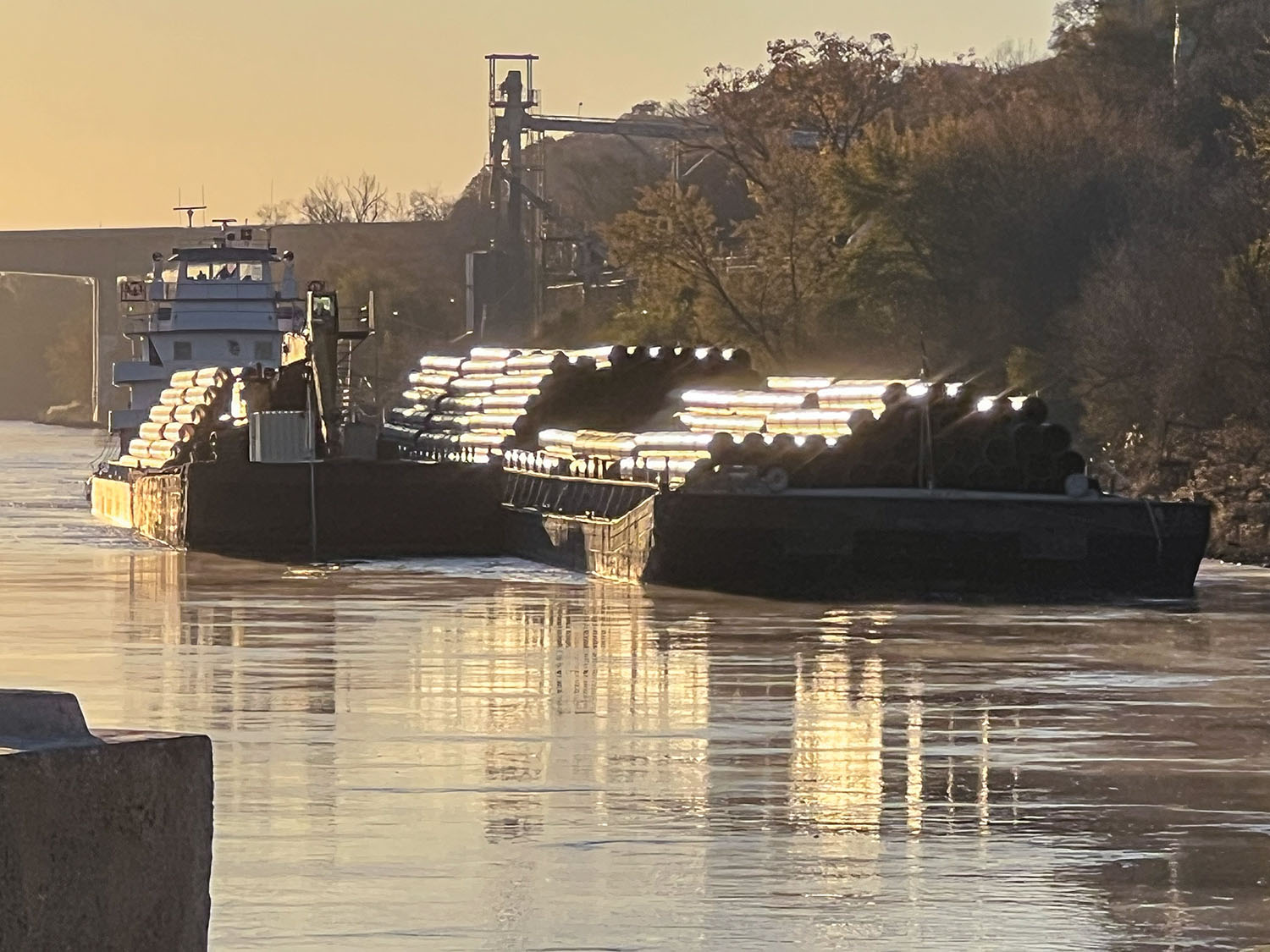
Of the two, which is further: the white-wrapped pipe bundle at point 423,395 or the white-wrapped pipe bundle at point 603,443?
the white-wrapped pipe bundle at point 423,395

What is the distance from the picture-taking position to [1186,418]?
45562 mm

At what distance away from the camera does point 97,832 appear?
6172 mm

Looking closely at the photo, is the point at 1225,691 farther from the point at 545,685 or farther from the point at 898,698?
the point at 545,685

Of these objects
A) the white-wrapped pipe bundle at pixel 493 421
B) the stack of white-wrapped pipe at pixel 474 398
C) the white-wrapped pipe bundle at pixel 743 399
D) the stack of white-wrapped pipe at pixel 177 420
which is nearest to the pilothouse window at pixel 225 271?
the stack of white-wrapped pipe at pixel 177 420

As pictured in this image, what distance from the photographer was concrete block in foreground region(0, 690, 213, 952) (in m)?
6.00

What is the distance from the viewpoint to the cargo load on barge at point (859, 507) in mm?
29141

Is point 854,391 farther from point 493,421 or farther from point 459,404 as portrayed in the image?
point 459,404

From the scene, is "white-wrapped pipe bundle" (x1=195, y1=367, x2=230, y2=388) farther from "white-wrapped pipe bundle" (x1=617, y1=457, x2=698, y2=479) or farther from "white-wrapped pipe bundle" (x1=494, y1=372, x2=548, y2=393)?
"white-wrapped pipe bundle" (x1=617, y1=457, x2=698, y2=479)

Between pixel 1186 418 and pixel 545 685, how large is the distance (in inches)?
1104

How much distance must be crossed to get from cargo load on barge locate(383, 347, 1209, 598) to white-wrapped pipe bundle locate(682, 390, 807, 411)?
0.03m

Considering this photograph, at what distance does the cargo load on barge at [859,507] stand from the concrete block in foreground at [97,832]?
22.5m

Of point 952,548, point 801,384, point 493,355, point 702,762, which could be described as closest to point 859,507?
point 952,548

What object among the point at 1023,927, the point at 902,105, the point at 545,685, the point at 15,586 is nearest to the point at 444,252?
the point at 902,105

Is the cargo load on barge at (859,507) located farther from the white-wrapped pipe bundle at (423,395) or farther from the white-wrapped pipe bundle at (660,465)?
the white-wrapped pipe bundle at (423,395)
